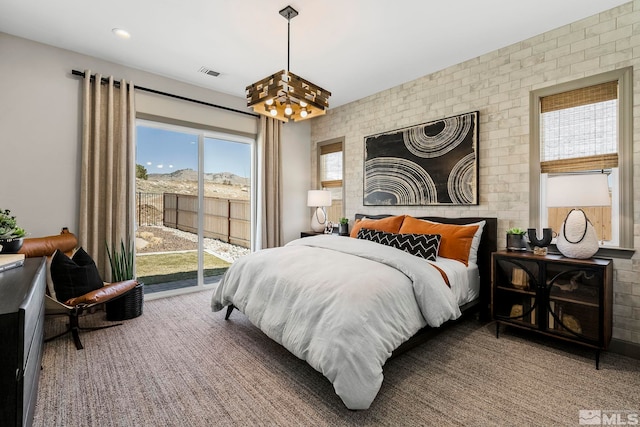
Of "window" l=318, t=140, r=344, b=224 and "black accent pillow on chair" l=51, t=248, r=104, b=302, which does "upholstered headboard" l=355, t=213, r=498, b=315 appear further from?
"black accent pillow on chair" l=51, t=248, r=104, b=302

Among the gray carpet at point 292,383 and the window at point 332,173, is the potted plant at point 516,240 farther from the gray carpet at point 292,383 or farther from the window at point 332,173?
the window at point 332,173

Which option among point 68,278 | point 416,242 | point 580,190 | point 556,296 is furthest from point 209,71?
point 556,296

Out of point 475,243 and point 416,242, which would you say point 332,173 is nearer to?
point 416,242

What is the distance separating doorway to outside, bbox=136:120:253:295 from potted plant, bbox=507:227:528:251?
3.72 m

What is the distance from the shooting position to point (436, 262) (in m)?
2.91

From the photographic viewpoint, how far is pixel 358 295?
6.25 ft

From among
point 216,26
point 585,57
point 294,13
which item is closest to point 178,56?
point 216,26

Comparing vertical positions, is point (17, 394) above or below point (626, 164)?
below

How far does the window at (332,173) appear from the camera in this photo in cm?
511

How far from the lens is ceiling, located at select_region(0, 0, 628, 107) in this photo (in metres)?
2.54

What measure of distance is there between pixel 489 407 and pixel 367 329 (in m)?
0.87

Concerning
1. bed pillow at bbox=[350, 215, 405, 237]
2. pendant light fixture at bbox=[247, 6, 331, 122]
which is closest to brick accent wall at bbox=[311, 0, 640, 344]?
bed pillow at bbox=[350, 215, 405, 237]

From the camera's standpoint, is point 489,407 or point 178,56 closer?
point 489,407

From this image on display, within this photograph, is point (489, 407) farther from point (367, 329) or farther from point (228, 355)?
point (228, 355)
